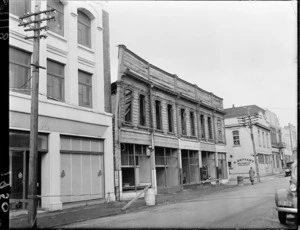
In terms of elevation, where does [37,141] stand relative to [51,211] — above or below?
above

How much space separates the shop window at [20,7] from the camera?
5.26 meters

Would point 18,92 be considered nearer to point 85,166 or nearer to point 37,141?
point 37,141

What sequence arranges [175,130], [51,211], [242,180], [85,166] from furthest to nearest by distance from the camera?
[242,180] < [175,130] < [85,166] < [51,211]

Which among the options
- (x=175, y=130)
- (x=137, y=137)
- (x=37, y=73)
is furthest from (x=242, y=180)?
(x=37, y=73)

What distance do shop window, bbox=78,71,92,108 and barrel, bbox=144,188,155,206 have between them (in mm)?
3089

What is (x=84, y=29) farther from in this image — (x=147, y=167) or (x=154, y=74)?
(x=147, y=167)

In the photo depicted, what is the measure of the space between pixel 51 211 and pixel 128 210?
4048 millimetres

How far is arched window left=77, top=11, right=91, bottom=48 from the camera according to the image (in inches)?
250

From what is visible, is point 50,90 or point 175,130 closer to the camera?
point 50,90

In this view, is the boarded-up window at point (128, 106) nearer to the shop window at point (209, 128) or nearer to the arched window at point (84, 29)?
the arched window at point (84, 29)

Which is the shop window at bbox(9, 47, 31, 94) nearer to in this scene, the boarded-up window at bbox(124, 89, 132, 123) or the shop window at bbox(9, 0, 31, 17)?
the shop window at bbox(9, 0, 31, 17)

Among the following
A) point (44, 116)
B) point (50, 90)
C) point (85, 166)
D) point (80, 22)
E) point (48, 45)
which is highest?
point (80, 22)

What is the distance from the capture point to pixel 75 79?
21.3 feet

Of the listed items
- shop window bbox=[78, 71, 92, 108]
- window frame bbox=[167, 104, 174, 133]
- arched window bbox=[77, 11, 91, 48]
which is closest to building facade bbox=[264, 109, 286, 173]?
window frame bbox=[167, 104, 174, 133]
